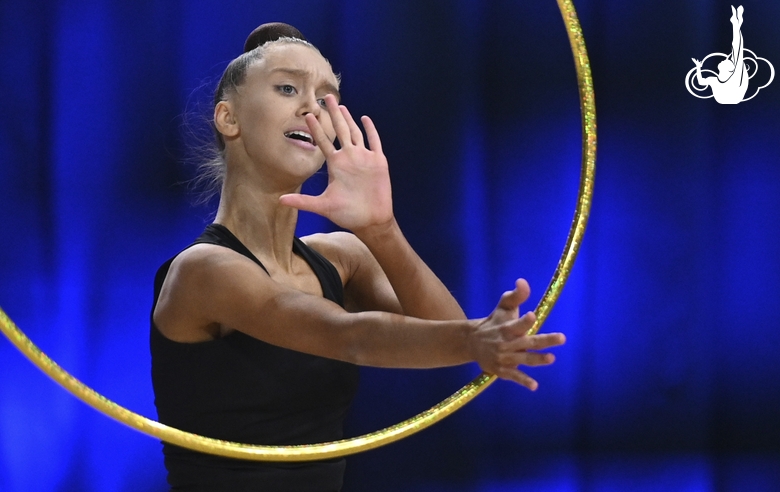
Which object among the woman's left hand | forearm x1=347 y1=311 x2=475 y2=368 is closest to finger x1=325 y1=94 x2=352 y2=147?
the woman's left hand

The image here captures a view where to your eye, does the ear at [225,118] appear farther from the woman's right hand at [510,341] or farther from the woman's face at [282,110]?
the woman's right hand at [510,341]

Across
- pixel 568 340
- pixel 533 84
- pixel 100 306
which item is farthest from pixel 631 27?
pixel 100 306

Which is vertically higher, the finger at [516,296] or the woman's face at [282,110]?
the woman's face at [282,110]

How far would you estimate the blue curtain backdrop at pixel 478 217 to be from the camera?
164 centimetres

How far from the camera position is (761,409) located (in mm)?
1687

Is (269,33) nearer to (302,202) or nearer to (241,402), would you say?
(302,202)

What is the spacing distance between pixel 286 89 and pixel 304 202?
26 centimetres

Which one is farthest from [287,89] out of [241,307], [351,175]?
[241,307]

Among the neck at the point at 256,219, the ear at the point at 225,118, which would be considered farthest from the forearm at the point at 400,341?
the ear at the point at 225,118

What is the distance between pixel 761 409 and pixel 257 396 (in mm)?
→ 1009

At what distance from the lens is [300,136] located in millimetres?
1233

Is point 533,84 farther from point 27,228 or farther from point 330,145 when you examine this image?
point 27,228

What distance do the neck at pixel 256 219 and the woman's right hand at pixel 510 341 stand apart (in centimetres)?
40

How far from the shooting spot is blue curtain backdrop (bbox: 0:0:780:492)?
1637 mm
